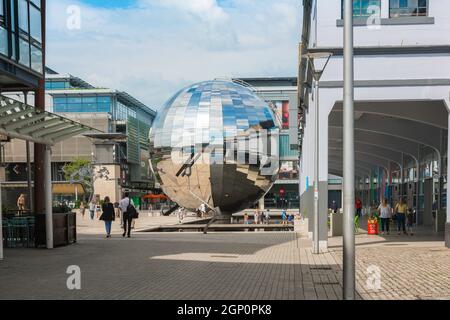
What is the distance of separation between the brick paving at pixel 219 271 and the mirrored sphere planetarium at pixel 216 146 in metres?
14.0

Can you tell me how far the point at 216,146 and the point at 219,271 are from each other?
Answer: 67.5 ft

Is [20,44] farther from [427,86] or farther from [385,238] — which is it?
[385,238]

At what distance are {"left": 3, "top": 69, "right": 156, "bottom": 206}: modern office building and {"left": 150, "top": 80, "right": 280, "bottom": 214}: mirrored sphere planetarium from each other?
43103mm

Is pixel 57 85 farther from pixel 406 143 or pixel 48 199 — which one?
pixel 48 199

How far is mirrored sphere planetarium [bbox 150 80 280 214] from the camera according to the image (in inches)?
1303

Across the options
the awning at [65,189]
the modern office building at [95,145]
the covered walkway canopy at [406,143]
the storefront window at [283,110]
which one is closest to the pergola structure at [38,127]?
the covered walkway canopy at [406,143]

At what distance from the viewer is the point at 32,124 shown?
15.7 metres

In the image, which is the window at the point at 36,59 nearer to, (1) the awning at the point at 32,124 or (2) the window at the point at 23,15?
(2) the window at the point at 23,15

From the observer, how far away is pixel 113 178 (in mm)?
79438

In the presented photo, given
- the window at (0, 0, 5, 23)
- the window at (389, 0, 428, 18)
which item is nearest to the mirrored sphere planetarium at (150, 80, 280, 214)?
the window at (389, 0, 428, 18)

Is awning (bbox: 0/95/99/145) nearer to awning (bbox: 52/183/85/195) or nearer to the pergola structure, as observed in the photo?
the pergola structure

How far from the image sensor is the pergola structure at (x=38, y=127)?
538 inches

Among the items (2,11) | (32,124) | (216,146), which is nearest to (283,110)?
(216,146)

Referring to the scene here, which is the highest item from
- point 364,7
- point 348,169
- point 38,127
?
point 364,7
